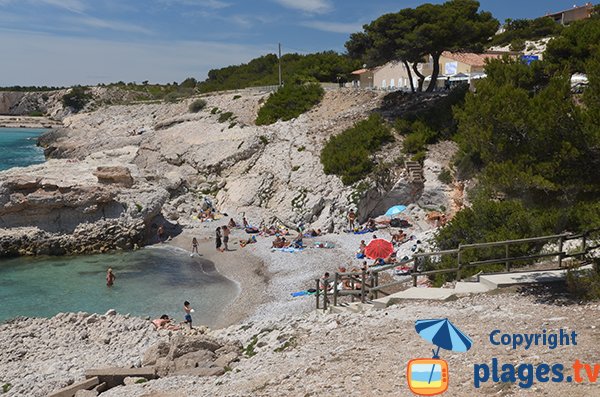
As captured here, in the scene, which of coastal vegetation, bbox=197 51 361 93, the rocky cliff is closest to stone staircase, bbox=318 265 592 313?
the rocky cliff

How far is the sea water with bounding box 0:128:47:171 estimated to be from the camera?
6245 cm

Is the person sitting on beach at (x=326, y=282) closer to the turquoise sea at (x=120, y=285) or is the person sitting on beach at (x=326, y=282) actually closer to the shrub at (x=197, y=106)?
the turquoise sea at (x=120, y=285)

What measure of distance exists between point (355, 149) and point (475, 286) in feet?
69.8

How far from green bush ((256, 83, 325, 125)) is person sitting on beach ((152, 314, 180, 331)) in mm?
29138

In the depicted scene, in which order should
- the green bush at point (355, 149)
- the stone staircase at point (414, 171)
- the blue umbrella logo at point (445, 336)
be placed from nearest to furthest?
the blue umbrella logo at point (445, 336) < the stone staircase at point (414, 171) < the green bush at point (355, 149)

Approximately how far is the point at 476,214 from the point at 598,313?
27.0ft

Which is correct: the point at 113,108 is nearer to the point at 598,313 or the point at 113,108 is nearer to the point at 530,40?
the point at 530,40

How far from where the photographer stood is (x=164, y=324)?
16609 millimetres

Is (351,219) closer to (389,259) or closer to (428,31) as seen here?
(389,259)

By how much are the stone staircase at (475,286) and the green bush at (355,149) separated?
735 inches

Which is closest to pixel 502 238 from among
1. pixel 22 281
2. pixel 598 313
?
pixel 598 313

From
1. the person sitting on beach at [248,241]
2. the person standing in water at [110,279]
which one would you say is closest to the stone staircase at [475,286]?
the person standing in water at [110,279]

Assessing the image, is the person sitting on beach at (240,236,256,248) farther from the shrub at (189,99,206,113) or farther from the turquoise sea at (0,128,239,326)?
the shrub at (189,99,206,113)

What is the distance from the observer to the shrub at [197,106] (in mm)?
61400
